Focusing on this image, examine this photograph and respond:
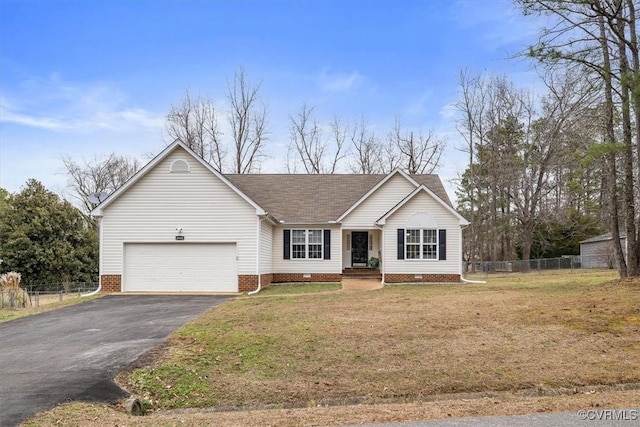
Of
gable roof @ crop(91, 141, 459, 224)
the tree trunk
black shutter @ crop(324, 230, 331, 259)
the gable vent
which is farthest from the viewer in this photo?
gable roof @ crop(91, 141, 459, 224)

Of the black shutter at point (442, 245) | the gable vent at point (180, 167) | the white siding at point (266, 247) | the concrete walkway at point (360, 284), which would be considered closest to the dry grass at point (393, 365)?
the concrete walkway at point (360, 284)

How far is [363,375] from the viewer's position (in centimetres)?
809

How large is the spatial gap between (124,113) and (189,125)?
12.3 m

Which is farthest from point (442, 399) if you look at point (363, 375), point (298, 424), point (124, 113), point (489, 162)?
point (489, 162)

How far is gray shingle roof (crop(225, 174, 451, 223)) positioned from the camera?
81.4 feet

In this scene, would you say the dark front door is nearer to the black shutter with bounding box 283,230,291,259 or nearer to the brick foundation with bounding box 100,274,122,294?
the black shutter with bounding box 283,230,291,259

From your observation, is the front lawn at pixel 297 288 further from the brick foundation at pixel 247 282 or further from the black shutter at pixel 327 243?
the black shutter at pixel 327 243

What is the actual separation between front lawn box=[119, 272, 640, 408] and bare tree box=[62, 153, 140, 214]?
39337 mm

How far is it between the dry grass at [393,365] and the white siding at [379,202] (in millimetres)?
11656

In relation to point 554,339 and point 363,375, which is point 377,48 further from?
point 363,375

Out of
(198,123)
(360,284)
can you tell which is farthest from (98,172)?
(360,284)

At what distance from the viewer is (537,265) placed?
3434cm

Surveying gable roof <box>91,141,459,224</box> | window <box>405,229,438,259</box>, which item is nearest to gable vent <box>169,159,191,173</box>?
gable roof <box>91,141,459,224</box>

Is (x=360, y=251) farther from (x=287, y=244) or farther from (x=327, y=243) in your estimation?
(x=287, y=244)
